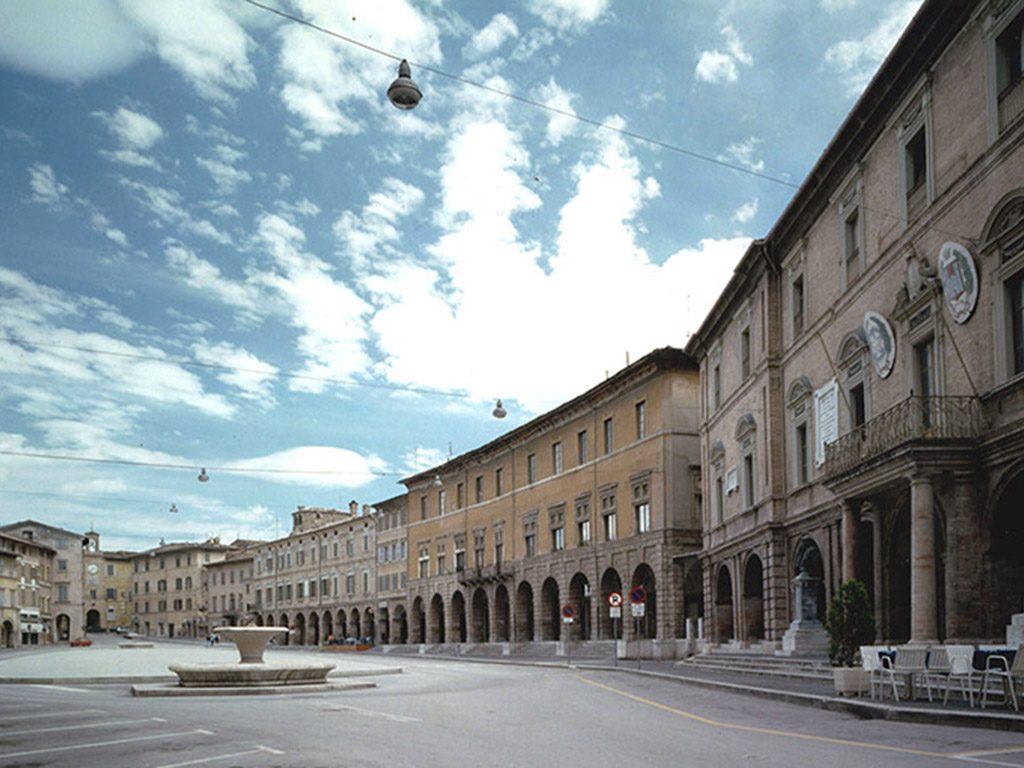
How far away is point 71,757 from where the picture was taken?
12.0 metres

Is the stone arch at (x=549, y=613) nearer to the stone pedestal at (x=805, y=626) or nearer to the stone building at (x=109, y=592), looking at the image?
the stone pedestal at (x=805, y=626)

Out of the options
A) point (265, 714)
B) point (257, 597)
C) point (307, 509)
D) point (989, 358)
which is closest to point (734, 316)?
point (989, 358)

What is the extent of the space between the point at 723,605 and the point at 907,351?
21457 mm

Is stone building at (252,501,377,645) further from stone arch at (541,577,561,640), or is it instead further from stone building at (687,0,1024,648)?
stone building at (687,0,1024,648)

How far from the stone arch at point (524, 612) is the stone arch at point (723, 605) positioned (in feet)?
75.8

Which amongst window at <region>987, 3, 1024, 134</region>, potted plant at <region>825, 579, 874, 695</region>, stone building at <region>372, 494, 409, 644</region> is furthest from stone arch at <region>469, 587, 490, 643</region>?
window at <region>987, 3, 1024, 134</region>

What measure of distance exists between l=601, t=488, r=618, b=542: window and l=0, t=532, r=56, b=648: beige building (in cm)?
5822

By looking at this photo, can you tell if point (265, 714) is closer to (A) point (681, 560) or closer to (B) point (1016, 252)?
(B) point (1016, 252)

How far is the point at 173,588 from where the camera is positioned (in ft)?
480

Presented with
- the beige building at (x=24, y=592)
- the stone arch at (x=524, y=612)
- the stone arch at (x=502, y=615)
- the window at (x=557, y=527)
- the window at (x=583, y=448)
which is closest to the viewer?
the window at (x=583, y=448)

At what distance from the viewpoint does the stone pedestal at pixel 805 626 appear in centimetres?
3250

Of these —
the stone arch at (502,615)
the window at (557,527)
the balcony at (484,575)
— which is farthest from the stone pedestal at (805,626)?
the stone arch at (502,615)

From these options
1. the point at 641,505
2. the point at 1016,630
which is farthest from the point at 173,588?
the point at 1016,630

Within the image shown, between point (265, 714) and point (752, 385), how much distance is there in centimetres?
2395
